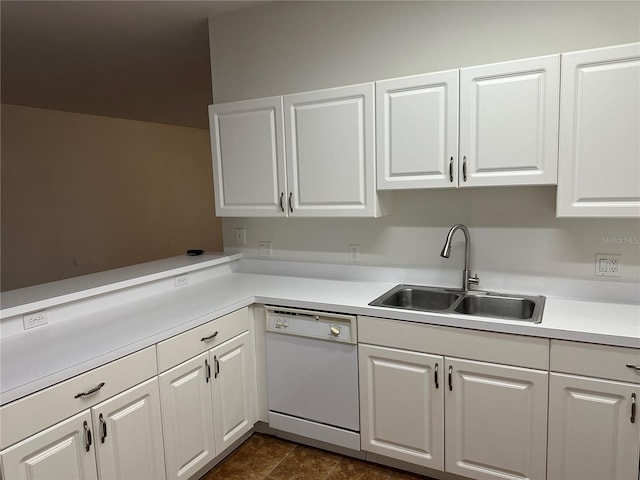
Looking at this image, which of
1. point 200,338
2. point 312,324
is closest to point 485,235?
point 312,324

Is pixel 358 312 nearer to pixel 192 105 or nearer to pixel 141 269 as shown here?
pixel 141 269

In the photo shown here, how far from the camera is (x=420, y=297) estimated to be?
7.91 feet

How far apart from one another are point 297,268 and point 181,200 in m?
5.49

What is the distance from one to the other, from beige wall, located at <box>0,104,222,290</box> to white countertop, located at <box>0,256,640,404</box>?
3961 millimetres

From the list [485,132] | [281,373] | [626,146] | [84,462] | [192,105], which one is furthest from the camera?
[192,105]

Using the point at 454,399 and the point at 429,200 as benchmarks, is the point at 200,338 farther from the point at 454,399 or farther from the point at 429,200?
the point at 429,200

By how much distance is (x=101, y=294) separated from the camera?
7.13ft

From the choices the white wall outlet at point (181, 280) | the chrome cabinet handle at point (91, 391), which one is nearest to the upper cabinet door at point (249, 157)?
the white wall outlet at point (181, 280)

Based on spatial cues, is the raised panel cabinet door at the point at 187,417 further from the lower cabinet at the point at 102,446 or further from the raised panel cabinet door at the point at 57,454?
the raised panel cabinet door at the point at 57,454

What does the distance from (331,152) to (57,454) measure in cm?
177

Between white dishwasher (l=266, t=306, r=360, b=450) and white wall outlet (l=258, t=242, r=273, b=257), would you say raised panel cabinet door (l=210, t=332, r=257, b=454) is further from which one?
white wall outlet (l=258, t=242, r=273, b=257)

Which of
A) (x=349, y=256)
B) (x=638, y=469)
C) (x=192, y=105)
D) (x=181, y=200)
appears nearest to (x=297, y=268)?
(x=349, y=256)

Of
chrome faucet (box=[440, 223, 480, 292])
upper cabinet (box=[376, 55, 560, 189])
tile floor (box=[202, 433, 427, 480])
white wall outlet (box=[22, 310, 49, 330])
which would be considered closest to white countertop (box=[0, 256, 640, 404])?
white wall outlet (box=[22, 310, 49, 330])

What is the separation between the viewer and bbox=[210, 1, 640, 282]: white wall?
2.02 metres
